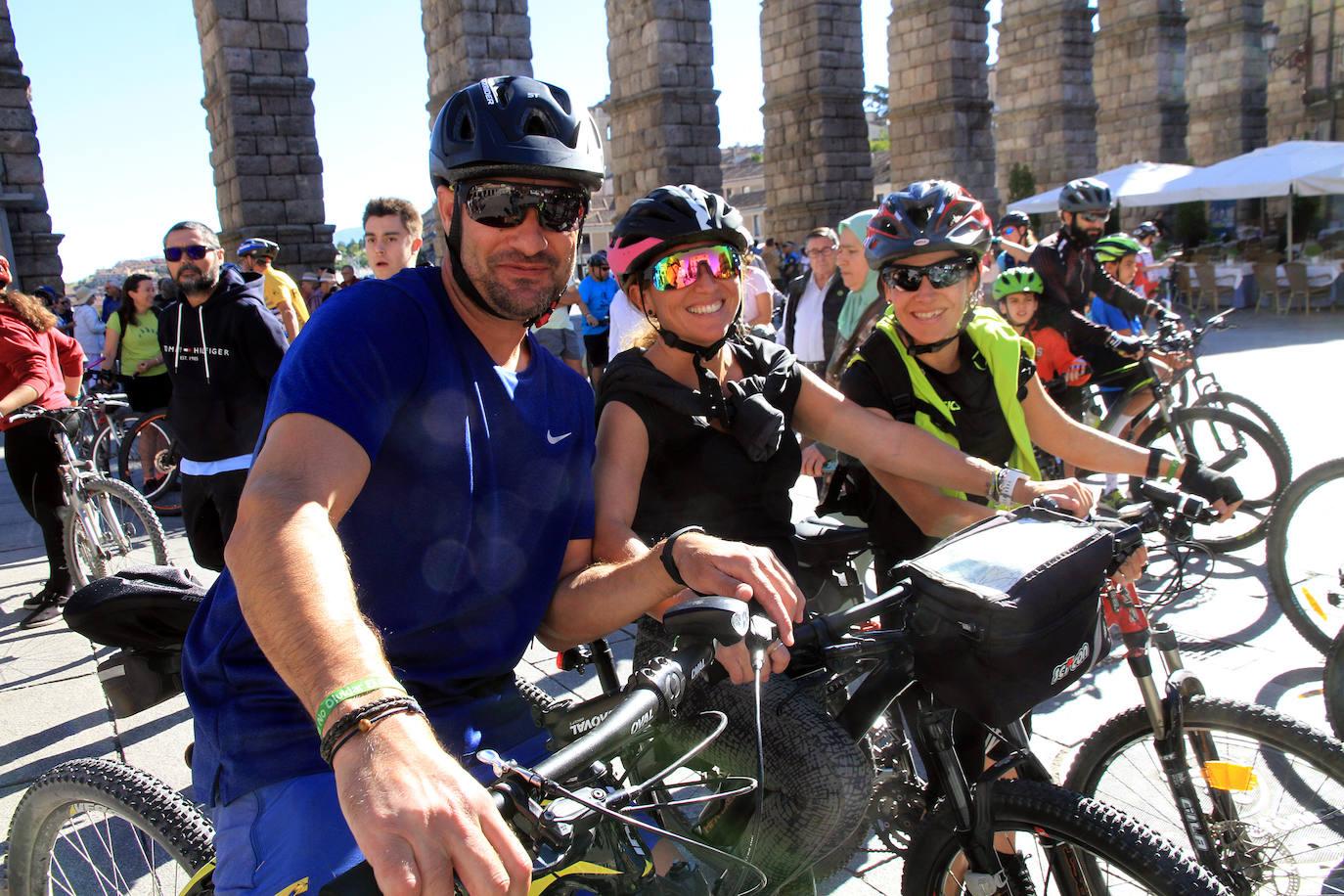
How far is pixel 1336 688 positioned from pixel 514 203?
10.2ft

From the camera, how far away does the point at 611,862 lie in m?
1.60

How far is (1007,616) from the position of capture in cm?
176

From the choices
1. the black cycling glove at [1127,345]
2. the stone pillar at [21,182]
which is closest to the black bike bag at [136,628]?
the black cycling glove at [1127,345]

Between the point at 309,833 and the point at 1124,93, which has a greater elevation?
the point at 1124,93

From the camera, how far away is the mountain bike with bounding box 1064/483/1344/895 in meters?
2.13

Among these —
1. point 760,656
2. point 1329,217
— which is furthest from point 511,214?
point 1329,217

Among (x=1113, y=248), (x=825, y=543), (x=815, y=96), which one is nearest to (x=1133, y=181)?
(x=815, y=96)

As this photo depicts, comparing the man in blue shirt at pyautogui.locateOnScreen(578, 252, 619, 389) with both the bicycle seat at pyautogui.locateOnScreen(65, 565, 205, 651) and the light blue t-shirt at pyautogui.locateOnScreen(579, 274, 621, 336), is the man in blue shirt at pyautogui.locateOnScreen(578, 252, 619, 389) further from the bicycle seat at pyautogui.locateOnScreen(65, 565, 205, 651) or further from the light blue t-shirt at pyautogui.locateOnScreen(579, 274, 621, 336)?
the bicycle seat at pyautogui.locateOnScreen(65, 565, 205, 651)

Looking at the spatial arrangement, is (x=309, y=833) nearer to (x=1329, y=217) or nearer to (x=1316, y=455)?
(x=1316, y=455)

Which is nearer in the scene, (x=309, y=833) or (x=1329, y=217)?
(x=309, y=833)

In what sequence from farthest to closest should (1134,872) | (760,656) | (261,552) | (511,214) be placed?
(511,214) → (1134,872) → (760,656) → (261,552)

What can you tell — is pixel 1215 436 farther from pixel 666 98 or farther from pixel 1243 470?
pixel 666 98

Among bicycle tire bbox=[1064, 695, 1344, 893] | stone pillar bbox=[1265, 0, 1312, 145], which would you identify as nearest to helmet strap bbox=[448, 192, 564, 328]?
bicycle tire bbox=[1064, 695, 1344, 893]

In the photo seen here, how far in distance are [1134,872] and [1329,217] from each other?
27.0 metres
